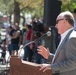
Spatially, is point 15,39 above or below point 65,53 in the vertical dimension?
below

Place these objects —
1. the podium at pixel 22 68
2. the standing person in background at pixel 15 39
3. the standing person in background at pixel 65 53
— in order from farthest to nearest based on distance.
→ 1. the standing person in background at pixel 15 39
2. the podium at pixel 22 68
3. the standing person in background at pixel 65 53

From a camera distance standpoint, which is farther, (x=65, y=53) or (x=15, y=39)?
(x=15, y=39)

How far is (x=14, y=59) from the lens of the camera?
342cm

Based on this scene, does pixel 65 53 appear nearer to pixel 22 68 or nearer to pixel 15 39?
pixel 22 68

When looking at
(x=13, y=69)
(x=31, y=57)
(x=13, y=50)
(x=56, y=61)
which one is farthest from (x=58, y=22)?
(x=13, y=50)

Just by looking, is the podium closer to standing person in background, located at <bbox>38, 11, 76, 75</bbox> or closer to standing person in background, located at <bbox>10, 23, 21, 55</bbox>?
standing person in background, located at <bbox>38, 11, 76, 75</bbox>

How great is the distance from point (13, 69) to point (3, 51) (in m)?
10.1

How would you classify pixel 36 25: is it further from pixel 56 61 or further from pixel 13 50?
pixel 56 61

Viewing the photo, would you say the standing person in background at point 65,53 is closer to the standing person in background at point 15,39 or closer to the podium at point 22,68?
the podium at point 22,68

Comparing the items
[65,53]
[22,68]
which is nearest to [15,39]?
[22,68]

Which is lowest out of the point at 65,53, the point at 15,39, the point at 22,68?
the point at 15,39

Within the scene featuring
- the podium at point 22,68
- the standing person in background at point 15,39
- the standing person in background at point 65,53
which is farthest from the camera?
the standing person in background at point 15,39

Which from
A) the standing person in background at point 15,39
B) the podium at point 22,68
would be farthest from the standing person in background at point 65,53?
the standing person in background at point 15,39

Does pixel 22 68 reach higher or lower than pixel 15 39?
higher
